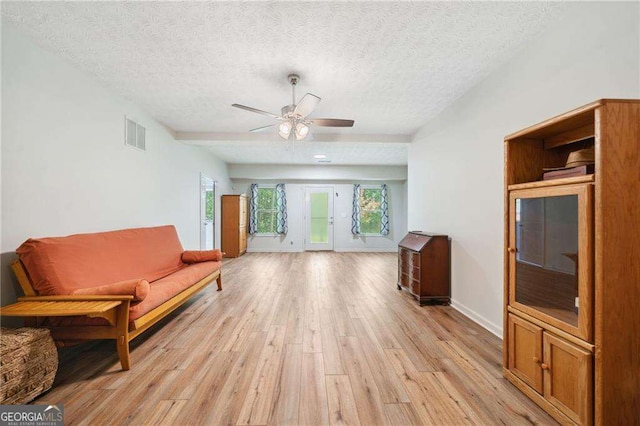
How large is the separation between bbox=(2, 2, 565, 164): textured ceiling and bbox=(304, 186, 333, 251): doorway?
4.71m

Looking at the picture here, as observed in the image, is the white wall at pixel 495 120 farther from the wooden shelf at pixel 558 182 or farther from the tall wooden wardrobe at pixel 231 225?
the tall wooden wardrobe at pixel 231 225

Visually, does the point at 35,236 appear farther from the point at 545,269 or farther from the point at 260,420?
the point at 545,269

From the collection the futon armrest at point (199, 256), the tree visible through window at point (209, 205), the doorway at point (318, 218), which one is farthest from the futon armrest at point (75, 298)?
the doorway at point (318, 218)

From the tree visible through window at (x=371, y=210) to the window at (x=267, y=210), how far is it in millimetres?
2672

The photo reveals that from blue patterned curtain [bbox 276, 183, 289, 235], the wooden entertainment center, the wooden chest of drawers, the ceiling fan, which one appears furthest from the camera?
blue patterned curtain [bbox 276, 183, 289, 235]

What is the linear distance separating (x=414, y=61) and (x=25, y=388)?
363cm

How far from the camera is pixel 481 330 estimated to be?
2.53 m

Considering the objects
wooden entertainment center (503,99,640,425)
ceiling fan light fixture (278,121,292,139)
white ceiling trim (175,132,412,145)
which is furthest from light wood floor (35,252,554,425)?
white ceiling trim (175,132,412,145)

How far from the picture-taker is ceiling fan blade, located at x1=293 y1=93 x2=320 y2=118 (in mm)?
2455

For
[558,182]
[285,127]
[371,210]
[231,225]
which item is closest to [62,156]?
[285,127]

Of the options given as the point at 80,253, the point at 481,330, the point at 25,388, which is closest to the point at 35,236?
the point at 80,253

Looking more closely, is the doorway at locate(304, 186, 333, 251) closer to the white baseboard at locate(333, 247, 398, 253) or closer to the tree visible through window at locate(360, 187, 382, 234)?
the white baseboard at locate(333, 247, 398, 253)

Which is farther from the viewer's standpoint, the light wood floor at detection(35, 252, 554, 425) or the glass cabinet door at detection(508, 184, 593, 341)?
the light wood floor at detection(35, 252, 554, 425)

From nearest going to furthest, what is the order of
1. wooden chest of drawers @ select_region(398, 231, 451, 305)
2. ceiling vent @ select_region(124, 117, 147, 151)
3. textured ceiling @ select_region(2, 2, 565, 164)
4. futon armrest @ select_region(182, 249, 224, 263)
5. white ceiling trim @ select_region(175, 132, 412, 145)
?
textured ceiling @ select_region(2, 2, 565, 164)
ceiling vent @ select_region(124, 117, 147, 151)
wooden chest of drawers @ select_region(398, 231, 451, 305)
futon armrest @ select_region(182, 249, 224, 263)
white ceiling trim @ select_region(175, 132, 412, 145)
